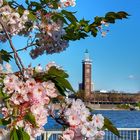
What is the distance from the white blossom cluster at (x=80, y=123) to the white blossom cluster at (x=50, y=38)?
90 centimetres

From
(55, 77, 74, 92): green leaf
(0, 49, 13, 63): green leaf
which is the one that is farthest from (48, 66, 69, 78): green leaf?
(0, 49, 13, 63): green leaf

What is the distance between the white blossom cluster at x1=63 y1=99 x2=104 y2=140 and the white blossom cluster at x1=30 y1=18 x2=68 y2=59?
2.94ft

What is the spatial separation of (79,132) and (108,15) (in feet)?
3.67

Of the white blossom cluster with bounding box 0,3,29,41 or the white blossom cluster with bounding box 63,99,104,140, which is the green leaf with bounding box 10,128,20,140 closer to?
the white blossom cluster with bounding box 63,99,104,140

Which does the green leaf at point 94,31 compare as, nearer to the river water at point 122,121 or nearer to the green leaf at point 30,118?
the river water at point 122,121

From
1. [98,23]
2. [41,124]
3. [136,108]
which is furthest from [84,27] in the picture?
[136,108]

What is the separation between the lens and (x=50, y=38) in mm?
2352

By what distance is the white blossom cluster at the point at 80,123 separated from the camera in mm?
1389

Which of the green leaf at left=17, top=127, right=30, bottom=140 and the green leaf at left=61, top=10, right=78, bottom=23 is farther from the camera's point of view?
the green leaf at left=61, top=10, right=78, bottom=23

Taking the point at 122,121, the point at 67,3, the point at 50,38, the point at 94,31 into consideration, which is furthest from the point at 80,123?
the point at 122,121

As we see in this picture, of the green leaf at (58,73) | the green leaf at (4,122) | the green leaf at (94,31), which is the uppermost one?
the green leaf at (94,31)

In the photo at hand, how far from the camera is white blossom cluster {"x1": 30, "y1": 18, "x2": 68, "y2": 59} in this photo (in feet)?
7.45

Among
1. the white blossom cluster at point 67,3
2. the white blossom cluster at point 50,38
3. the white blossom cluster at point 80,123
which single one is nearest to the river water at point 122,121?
the white blossom cluster at point 80,123

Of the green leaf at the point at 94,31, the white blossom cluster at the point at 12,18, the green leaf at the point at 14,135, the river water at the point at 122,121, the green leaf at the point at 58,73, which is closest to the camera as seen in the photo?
the green leaf at the point at 14,135
